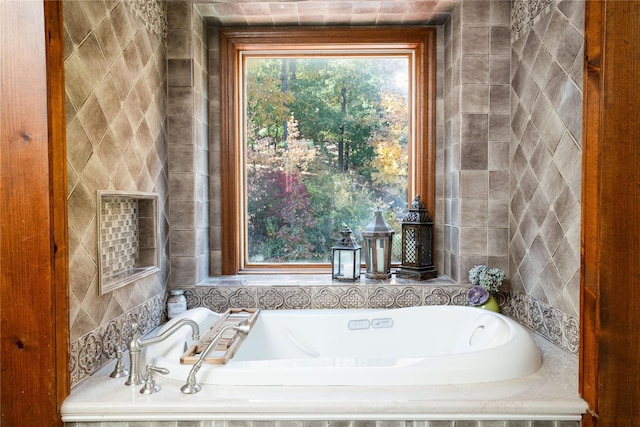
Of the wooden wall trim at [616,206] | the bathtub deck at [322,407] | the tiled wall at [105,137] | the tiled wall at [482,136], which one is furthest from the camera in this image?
the tiled wall at [482,136]

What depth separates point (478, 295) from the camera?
2277 mm

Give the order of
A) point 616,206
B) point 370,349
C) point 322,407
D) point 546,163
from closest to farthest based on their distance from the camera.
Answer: point 616,206, point 322,407, point 546,163, point 370,349

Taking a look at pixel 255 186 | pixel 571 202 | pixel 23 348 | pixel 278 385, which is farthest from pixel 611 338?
pixel 255 186

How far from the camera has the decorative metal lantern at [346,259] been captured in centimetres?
252

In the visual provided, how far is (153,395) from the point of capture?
144 cm

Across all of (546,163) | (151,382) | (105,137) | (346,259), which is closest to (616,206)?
(546,163)

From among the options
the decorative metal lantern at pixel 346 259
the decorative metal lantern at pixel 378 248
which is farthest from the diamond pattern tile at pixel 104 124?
the decorative metal lantern at pixel 378 248

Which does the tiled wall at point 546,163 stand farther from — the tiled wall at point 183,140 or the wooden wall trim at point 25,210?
the wooden wall trim at point 25,210

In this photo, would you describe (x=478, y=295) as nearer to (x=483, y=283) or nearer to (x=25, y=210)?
(x=483, y=283)

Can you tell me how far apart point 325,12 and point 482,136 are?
1176 millimetres

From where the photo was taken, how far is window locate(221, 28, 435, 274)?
8.99 feet

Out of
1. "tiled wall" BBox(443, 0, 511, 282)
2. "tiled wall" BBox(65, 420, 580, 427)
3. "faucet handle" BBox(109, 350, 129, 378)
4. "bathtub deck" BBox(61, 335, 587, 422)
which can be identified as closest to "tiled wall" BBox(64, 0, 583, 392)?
"tiled wall" BBox(443, 0, 511, 282)

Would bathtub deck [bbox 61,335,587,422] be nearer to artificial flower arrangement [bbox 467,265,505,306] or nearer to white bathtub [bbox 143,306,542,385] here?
white bathtub [bbox 143,306,542,385]

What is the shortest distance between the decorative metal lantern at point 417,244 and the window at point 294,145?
18 cm
